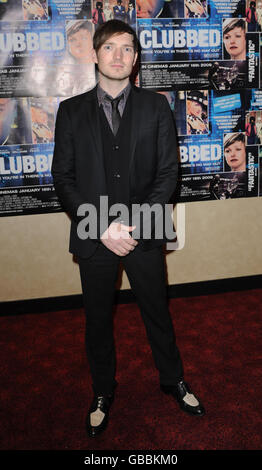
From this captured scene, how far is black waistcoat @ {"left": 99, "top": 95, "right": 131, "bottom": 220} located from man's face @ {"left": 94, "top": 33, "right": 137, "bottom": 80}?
0.47ft

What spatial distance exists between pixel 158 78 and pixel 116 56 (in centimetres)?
131

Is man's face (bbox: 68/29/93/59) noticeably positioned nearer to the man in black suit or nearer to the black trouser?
the man in black suit

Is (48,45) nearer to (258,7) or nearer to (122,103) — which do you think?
(122,103)

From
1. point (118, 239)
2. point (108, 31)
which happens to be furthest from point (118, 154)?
point (108, 31)

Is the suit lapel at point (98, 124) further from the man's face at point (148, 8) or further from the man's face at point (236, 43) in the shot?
the man's face at point (236, 43)

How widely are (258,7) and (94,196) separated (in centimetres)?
228

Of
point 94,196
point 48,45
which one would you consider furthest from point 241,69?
point 94,196

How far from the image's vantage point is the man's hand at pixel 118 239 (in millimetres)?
1739

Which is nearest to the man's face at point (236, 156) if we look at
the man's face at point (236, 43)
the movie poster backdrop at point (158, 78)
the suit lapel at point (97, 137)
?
the movie poster backdrop at point (158, 78)

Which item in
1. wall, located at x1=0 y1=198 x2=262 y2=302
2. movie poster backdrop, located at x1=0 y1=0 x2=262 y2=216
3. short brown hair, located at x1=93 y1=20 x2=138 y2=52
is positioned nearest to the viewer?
short brown hair, located at x1=93 y1=20 x2=138 y2=52

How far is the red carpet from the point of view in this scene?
183cm

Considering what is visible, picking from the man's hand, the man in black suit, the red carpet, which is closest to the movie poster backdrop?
the red carpet

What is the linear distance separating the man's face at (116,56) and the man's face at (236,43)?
5.02 ft

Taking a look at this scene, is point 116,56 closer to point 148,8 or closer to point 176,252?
point 148,8
